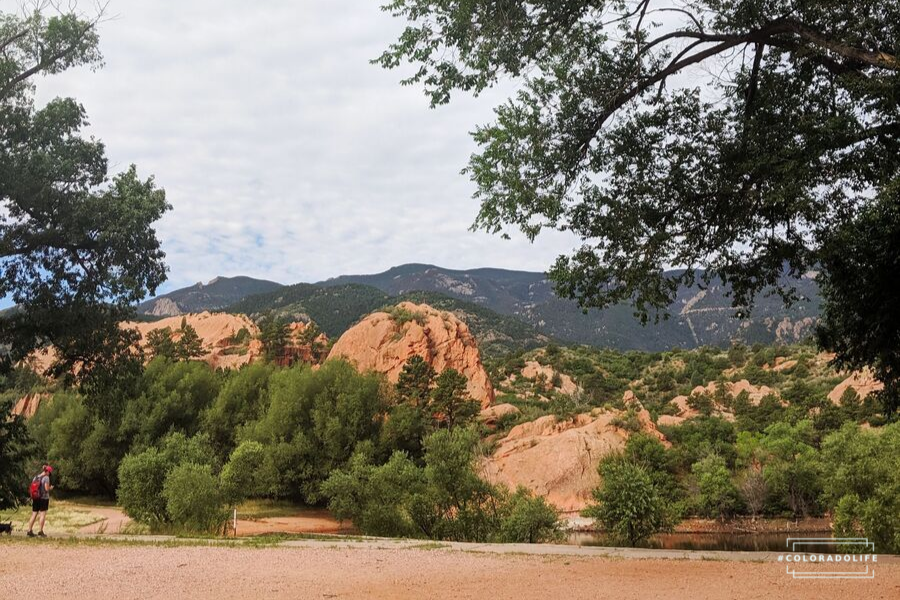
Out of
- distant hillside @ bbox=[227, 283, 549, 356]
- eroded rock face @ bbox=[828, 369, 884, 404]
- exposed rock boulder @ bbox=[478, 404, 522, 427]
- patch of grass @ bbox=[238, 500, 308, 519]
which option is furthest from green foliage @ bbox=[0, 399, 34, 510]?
distant hillside @ bbox=[227, 283, 549, 356]

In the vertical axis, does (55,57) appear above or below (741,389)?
above

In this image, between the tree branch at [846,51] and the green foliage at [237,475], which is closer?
the tree branch at [846,51]

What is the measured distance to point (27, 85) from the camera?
59.5 ft

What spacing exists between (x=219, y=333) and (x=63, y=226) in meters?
68.5

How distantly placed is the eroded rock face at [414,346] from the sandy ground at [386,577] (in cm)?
5022

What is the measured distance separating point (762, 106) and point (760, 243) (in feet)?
8.25

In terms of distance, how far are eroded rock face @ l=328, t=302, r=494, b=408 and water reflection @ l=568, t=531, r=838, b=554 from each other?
2715 centimetres

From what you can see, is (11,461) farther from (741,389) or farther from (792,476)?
(741,389)

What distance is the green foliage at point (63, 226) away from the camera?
17.5m

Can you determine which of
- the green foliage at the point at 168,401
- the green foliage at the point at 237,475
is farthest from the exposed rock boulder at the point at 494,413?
the green foliage at the point at 237,475

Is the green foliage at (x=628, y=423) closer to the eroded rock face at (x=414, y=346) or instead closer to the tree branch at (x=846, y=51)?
the eroded rock face at (x=414, y=346)

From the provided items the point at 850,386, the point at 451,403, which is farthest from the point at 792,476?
the point at 451,403

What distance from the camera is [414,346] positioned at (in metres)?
63.9

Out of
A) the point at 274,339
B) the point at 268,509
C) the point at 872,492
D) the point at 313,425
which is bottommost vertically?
the point at 268,509
